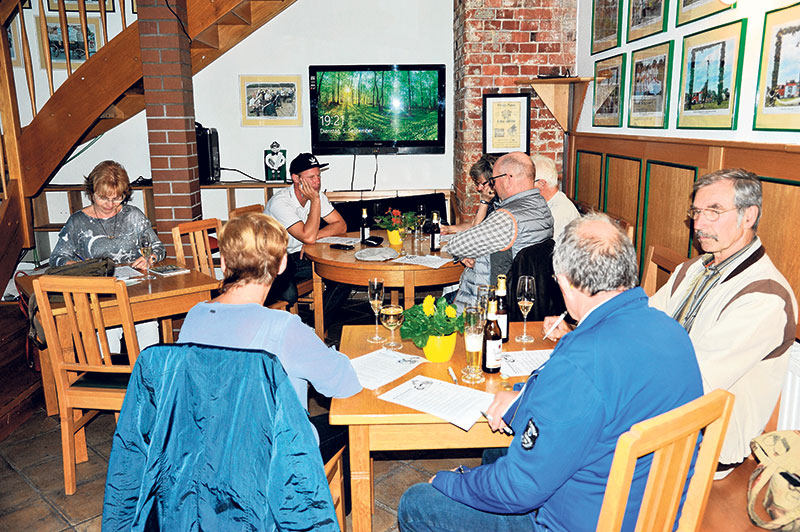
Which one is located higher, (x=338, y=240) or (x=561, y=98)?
(x=561, y=98)

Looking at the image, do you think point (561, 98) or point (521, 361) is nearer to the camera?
point (521, 361)

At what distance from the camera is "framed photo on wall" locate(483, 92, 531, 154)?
16.1 feet

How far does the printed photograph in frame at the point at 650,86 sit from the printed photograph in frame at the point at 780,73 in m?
0.90

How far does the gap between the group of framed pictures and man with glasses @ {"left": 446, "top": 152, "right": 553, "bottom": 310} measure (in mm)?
912

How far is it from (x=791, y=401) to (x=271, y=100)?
5.09 meters

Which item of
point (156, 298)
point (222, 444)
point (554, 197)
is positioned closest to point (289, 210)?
point (156, 298)

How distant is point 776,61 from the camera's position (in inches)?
92.8

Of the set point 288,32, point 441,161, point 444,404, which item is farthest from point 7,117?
point 444,404

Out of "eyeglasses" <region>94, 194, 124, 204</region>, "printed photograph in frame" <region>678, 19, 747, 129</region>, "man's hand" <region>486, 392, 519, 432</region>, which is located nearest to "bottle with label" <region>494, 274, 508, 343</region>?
"man's hand" <region>486, 392, 519, 432</region>

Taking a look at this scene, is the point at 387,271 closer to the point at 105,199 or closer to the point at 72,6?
the point at 105,199

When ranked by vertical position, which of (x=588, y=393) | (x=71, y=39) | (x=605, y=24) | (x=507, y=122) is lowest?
(x=588, y=393)

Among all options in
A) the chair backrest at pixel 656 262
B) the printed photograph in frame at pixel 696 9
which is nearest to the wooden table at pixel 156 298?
the chair backrest at pixel 656 262

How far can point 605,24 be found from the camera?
4.20 meters

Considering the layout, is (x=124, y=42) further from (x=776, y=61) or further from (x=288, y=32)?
(x=776, y=61)
